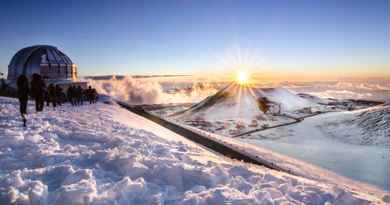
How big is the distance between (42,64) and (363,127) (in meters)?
63.2

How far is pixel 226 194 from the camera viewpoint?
5.04 m

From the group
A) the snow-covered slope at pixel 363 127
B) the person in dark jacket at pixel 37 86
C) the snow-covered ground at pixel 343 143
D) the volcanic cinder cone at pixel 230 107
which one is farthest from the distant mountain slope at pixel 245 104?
the person in dark jacket at pixel 37 86

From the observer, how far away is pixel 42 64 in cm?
5494

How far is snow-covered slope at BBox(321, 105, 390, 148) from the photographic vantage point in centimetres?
3659

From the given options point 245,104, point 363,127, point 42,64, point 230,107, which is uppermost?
point 42,64

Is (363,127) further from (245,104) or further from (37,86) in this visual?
(245,104)

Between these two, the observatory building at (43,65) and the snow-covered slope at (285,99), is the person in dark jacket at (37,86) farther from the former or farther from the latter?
the snow-covered slope at (285,99)

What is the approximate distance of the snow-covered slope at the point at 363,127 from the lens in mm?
36594

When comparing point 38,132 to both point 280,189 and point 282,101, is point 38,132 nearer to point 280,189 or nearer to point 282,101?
point 280,189

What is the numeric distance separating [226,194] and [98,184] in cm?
257

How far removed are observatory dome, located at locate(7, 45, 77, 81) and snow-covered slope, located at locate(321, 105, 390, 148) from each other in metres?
55.8

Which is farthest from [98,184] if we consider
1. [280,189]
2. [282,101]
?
[282,101]

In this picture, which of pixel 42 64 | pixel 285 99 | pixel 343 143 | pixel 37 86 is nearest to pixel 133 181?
pixel 37 86

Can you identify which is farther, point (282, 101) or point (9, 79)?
point (282, 101)
